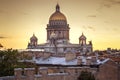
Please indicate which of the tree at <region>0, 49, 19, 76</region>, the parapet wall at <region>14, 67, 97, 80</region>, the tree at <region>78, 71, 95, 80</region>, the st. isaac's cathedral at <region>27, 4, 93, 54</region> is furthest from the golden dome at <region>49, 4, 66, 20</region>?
the parapet wall at <region>14, 67, 97, 80</region>

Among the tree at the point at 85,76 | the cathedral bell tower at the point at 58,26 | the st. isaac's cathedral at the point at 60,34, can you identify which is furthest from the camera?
the cathedral bell tower at the point at 58,26

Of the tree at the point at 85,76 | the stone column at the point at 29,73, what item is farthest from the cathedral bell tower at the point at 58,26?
the stone column at the point at 29,73

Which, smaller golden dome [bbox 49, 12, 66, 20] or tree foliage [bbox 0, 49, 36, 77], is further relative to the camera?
smaller golden dome [bbox 49, 12, 66, 20]

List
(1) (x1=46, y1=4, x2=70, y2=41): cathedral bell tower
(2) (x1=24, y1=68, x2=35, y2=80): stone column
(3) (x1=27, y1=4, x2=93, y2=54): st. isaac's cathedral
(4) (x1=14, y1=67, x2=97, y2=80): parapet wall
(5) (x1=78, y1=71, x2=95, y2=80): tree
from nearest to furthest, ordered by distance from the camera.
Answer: (4) (x1=14, y1=67, x2=97, y2=80): parapet wall → (2) (x1=24, y1=68, x2=35, y2=80): stone column → (5) (x1=78, y1=71, x2=95, y2=80): tree → (3) (x1=27, y1=4, x2=93, y2=54): st. isaac's cathedral → (1) (x1=46, y1=4, x2=70, y2=41): cathedral bell tower

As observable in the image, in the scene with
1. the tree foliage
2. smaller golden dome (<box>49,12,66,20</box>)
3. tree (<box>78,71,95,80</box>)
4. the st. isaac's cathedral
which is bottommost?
tree (<box>78,71,95,80</box>)

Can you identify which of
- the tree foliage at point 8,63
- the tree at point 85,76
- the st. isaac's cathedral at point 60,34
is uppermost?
the st. isaac's cathedral at point 60,34

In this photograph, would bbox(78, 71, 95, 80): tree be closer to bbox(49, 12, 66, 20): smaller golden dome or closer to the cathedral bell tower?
the cathedral bell tower

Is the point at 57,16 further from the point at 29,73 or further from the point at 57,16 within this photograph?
the point at 29,73

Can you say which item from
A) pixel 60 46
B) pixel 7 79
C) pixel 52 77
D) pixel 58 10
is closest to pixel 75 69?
pixel 52 77

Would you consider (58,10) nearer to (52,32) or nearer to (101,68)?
(52,32)

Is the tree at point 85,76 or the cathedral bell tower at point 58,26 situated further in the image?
the cathedral bell tower at point 58,26

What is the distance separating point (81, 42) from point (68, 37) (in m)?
3.84

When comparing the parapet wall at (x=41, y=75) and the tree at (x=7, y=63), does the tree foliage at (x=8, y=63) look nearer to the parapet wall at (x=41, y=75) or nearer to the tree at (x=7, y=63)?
the tree at (x=7, y=63)

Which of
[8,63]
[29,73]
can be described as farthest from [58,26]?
[29,73]
